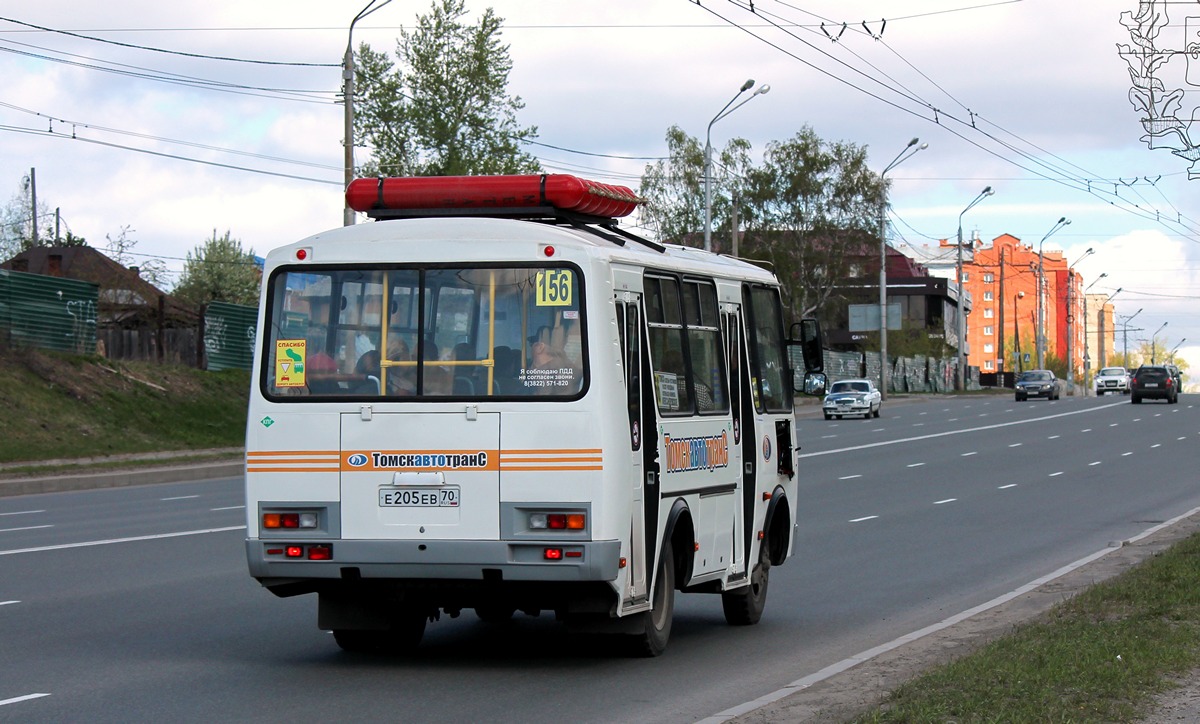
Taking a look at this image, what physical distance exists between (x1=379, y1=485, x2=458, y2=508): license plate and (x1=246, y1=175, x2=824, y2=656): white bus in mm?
13

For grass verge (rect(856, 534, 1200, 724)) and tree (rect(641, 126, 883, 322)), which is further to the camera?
tree (rect(641, 126, 883, 322))

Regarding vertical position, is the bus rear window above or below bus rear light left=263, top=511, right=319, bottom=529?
above

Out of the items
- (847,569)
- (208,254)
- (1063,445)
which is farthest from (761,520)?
(208,254)

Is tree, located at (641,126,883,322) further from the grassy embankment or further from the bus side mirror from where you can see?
the bus side mirror

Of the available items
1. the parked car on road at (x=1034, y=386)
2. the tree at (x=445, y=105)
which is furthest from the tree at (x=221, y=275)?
the parked car on road at (x=1034, y=386)

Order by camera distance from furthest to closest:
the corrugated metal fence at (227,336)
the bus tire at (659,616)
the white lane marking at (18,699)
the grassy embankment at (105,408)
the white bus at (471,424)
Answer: the corrugated metal fence at (227,336) → the grassy embankment at (105,408) → the bus tire at (659,616) → the white bus at (471,424) → the white lane marking at (18,699)

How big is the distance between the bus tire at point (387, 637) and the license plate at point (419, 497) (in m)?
1.14

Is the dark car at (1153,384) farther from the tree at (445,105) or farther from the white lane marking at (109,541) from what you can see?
the white lane marking at (109,541)

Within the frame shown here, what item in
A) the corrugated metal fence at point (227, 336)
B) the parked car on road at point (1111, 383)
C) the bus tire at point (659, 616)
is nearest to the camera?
the bus tire at point (659, 616)

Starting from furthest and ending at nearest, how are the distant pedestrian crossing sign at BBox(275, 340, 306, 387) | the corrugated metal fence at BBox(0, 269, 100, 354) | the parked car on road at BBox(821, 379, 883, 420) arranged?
the parked car on road at BBox(821, 379, 883, 420), the corrugated metal fence at BBox(0, 269, 100, 354), the distant pedestrian crossing sign at BBox(275, 340, 306, 387)

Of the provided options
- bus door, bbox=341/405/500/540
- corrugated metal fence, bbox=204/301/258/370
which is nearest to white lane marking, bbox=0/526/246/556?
bus door, bbox=341/405/500/540

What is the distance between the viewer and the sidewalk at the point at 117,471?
2636 centimetres

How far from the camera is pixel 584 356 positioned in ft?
29.4

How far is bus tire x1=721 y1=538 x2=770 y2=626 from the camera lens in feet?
37.4
